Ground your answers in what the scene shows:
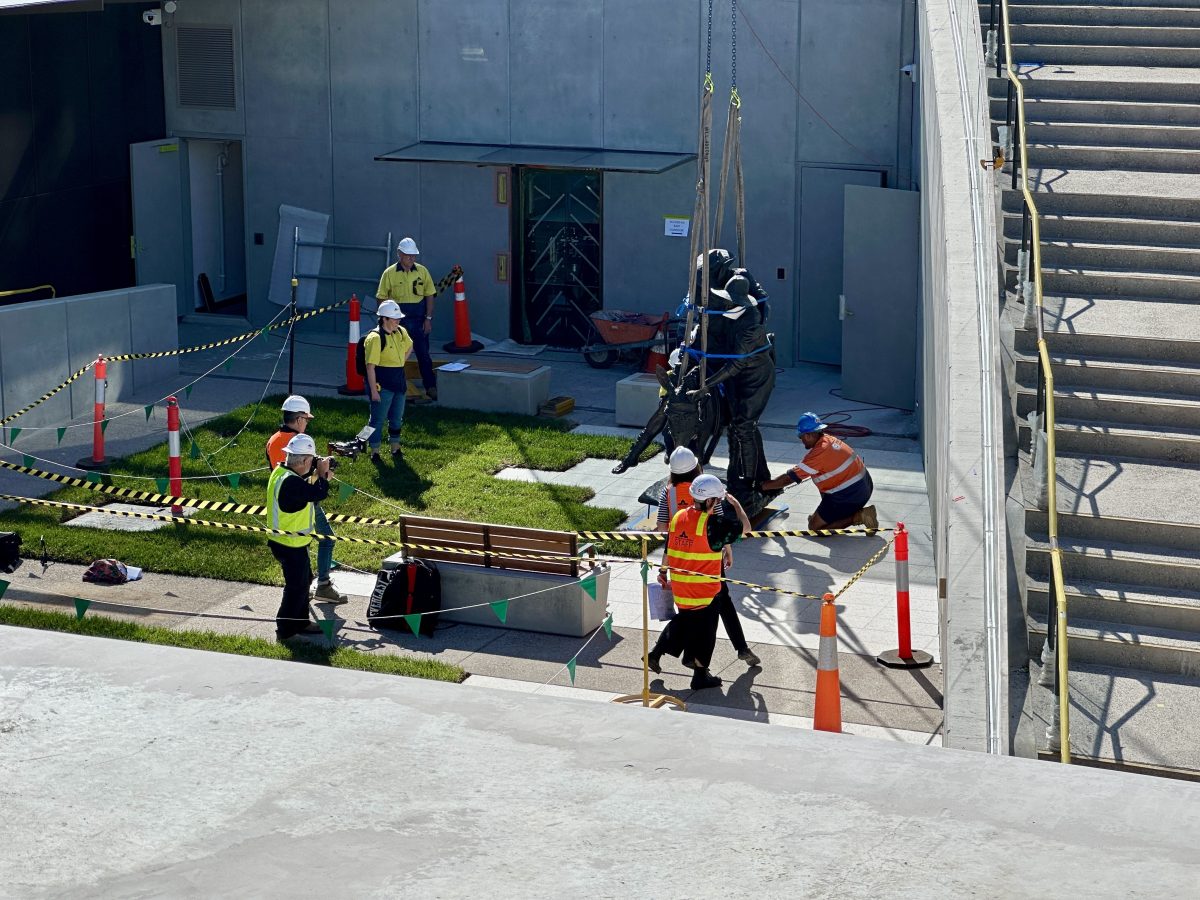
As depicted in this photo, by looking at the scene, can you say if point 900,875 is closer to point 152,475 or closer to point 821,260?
point 152,475

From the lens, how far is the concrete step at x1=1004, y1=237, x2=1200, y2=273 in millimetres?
12211

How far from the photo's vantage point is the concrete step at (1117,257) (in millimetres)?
12211

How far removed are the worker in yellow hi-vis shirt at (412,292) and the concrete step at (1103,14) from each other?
7.23 meters

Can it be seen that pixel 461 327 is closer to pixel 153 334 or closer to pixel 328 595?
pixel 153 334

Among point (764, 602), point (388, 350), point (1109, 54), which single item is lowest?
point (764, 602)

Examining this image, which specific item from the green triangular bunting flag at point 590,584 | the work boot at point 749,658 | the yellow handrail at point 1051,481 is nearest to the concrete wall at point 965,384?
the yellow handrail at point 1051,481

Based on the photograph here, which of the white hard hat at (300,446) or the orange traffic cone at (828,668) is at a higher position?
the white hard hat at (300,446)

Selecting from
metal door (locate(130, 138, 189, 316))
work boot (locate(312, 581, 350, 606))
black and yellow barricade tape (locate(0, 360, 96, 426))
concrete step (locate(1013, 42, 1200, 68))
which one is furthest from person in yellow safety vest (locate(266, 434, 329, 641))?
metal door (locate(130, 138, 189, 316))

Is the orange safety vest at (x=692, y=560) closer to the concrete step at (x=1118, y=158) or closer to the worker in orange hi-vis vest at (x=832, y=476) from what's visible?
the worker in orange hi-vis vest at (x=832, y=476)

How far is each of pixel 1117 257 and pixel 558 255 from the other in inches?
479

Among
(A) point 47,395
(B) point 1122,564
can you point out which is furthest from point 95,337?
(B) point 1122,564

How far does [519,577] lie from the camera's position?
12.6 meters

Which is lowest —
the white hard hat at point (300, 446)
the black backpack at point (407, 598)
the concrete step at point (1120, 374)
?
the black backpack at point (407, 598)

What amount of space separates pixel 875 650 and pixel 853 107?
11163 millimetres
